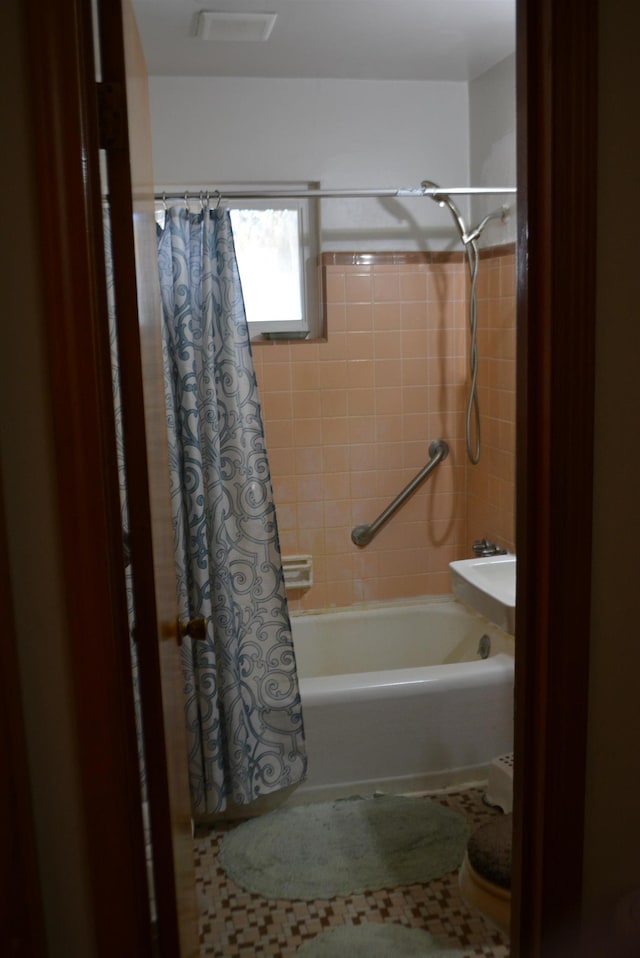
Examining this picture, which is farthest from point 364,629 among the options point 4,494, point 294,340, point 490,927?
point 4,494

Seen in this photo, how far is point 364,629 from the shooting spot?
3490 mm

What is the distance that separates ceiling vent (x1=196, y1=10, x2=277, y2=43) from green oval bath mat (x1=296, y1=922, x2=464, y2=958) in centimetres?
262

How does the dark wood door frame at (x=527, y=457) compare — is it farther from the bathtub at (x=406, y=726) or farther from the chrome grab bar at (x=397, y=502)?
the chrome grab bar at (x=397, y=502)

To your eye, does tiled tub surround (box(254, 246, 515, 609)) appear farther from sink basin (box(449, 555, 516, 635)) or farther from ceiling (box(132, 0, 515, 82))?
ceiling (box(132, 0, 515, 82))

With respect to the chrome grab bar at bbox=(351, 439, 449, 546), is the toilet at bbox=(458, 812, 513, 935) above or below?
below

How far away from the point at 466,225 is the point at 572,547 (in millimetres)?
2492

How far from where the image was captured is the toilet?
2.12 m

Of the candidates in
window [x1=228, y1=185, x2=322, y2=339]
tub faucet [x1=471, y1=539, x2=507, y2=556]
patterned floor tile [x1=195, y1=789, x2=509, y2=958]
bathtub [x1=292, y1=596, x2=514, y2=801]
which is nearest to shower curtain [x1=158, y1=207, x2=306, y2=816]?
bathtub [x1=292, y1=596, x2=514, y2=801]

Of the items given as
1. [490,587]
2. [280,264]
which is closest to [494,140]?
[280,264]

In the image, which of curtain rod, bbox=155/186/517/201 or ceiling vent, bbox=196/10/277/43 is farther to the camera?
curtain rod, bbox=155/186/517/201

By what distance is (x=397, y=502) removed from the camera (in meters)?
3.52

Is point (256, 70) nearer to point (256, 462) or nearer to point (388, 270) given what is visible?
point (388, 270)

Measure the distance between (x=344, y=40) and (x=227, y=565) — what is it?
181cm

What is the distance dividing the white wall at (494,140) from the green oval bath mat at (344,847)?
202 cm
